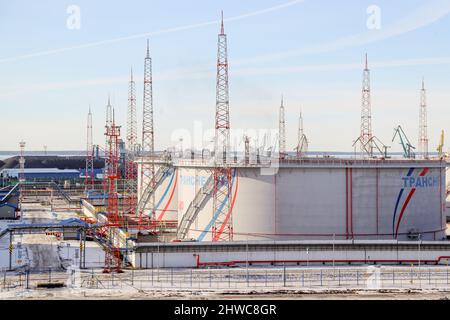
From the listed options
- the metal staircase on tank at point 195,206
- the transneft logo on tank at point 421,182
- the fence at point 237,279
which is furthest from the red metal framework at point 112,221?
the transneft logo on tank at point 421,182

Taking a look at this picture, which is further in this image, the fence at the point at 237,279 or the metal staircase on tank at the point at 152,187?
the metal staircase on tank at the point at 152,187

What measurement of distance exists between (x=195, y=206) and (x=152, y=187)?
803 inches

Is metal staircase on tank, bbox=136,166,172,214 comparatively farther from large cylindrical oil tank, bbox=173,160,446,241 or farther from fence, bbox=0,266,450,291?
fence, bbox=0,266,450,291

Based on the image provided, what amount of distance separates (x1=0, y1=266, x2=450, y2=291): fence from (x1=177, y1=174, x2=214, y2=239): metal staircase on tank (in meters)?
9.55

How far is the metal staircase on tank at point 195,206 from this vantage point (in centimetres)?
4934

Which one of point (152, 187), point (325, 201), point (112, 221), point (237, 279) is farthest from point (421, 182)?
point (152, 187)

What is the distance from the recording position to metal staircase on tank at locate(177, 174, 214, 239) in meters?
49.3

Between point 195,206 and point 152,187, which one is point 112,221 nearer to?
point 195,206

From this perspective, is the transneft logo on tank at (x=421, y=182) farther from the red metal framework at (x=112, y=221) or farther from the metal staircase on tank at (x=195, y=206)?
the red metal framework at (x=112, y=221)

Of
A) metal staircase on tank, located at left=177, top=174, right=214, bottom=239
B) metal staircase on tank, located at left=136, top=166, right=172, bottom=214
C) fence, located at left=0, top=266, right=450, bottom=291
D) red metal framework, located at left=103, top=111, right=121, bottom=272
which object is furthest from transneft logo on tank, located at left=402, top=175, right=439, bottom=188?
metal staircase on tank, located at left=136, top=166, right=172, bottom=214

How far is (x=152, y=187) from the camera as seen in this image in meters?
69.8

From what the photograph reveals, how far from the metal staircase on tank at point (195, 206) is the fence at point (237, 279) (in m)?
9.55
